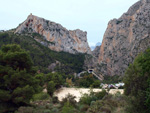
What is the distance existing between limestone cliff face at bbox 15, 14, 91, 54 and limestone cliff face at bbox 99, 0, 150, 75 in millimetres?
15275

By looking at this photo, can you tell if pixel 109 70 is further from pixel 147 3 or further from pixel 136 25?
pixel 147 3

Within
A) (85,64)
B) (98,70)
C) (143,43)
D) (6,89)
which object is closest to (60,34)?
(85,64)

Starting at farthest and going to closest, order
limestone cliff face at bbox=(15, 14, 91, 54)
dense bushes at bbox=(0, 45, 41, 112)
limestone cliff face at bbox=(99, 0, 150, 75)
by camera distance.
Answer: limestone cliff face at bbox=(15, 14, 91, 54)
limestone cliff face at bbox=(99, 0, 150, 75)
dense bushes at bbox=(0, 45, 41, 112)

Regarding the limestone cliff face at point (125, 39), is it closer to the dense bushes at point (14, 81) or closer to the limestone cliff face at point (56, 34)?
the limestone cliff face at point (56, 34)

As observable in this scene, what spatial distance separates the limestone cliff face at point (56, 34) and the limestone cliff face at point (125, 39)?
1528 cm

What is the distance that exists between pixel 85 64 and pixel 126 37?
1940 centimetres

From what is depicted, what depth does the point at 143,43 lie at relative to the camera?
170 ft

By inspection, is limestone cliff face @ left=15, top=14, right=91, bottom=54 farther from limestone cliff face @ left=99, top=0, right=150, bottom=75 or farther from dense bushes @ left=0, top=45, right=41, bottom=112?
dense bushes @ left=0, top=45, right=41, bottom=112

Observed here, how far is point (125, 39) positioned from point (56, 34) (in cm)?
2974

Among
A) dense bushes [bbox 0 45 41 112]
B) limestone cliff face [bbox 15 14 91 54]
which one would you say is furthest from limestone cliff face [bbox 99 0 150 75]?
dense bushes [bbox 0 45 41 112]

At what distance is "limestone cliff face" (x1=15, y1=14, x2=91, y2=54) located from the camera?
6804 cm

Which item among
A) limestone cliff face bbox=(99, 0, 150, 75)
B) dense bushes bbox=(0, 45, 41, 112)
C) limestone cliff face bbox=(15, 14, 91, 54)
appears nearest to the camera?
dense bushes bbox=(0, 45, 41, 112)

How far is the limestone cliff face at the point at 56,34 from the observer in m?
68.0

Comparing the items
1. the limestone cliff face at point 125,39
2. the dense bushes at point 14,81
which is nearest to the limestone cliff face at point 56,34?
the limestone cliff face at point 125,39
